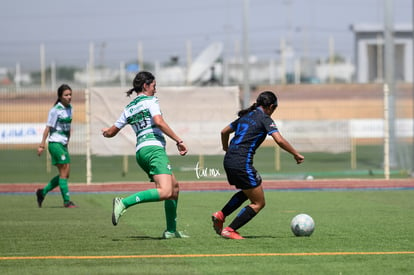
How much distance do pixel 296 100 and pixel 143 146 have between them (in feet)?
133

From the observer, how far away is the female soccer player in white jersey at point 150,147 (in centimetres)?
1111

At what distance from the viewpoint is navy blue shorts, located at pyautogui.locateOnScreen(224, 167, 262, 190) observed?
1138 cm

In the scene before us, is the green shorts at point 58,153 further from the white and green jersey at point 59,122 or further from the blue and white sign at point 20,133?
the blue and white sign at point 20,133

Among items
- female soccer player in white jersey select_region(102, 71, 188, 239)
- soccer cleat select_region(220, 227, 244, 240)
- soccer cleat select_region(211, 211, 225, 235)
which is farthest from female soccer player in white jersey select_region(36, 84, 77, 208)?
soccer cleat select_region(220, 227, 244, 240)

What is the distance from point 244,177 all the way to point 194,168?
52.5ft

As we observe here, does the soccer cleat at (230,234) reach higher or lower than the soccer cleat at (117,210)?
lower

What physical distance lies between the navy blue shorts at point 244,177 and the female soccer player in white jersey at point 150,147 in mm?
658

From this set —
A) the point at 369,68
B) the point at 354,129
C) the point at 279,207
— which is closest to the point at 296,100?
the point at 369,68

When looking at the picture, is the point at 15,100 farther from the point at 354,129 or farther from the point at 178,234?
the point at 178,234

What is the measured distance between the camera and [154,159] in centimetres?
1125

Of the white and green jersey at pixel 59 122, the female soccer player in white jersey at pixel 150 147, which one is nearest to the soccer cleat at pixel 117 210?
the female soccer player in white jersey at pixel 150 147

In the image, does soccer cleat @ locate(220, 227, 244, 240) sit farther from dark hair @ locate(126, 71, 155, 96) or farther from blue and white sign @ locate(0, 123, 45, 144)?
blue and white sign @ locate(0, 123, 45, 144)

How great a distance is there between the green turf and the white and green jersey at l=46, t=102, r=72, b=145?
→ 209 inches

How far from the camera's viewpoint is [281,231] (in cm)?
1272
